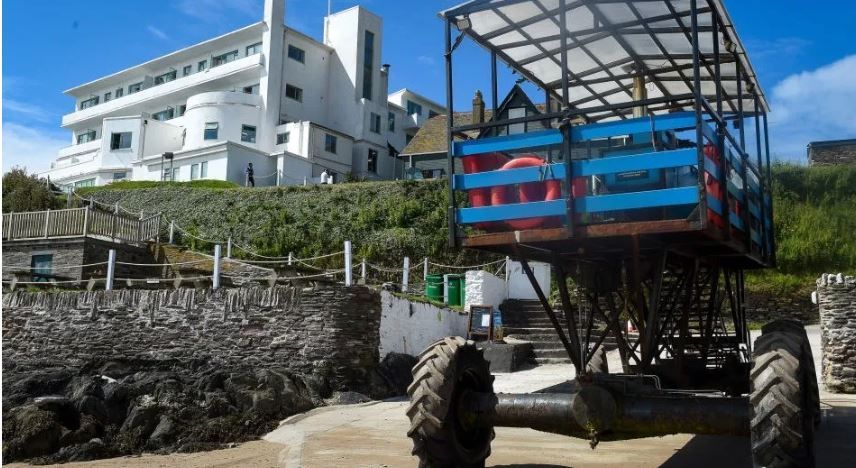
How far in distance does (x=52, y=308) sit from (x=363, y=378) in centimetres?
836

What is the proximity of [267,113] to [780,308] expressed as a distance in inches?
1359

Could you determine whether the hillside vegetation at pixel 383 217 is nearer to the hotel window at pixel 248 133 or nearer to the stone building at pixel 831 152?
the stone building at pixel 831 152

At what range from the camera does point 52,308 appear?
17.1 metres

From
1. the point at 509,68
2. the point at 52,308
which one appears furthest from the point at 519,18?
the point at 52,308

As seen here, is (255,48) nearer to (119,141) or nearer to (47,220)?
(119,141)

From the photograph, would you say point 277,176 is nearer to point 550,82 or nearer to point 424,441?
point 550,82

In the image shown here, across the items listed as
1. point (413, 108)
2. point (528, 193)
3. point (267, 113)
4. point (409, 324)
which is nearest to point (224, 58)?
point (267, 113)

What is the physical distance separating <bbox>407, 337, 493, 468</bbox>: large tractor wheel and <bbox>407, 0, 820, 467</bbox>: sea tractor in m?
0.01

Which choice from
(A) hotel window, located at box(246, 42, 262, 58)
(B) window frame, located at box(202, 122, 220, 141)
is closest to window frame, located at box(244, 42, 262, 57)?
(A) hotel window, located at box(246, 42, 262, 58)

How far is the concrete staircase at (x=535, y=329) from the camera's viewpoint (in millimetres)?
17209

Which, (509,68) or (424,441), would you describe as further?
(509,68)

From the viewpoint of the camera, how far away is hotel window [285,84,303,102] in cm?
4847

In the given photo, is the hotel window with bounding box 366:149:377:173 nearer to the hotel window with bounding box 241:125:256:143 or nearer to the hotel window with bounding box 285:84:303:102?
the hotel window with bounding box 285:84:303:102

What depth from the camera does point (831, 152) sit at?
25984 millimetres
